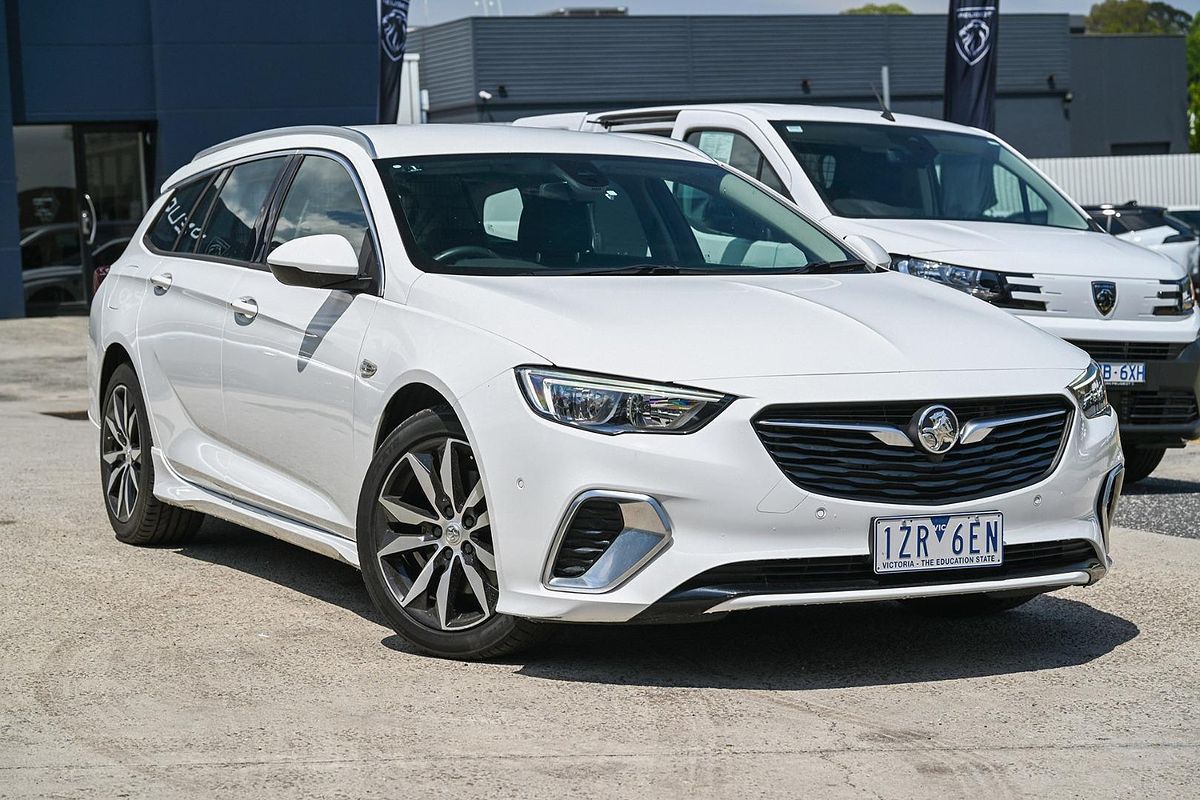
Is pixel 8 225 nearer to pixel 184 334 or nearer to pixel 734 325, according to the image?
pixel 184 334

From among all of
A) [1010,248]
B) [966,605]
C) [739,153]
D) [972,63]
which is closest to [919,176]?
[739,153]

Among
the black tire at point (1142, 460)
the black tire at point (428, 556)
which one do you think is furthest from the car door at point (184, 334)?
the black tire at point (1142, 460)

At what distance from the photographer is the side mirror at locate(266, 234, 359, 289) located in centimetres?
566

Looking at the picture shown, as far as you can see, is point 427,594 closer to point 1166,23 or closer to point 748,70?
point 748,70

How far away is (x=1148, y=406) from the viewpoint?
29.1ft

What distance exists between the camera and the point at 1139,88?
56.3 m

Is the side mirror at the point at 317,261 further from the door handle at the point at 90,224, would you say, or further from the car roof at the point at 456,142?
the door handle at the point at 90,224

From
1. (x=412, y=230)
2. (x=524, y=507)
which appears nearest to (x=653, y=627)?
(x=524, y=507)

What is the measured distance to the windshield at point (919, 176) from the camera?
9.61 meters

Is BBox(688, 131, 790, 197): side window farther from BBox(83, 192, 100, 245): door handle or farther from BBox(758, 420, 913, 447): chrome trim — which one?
BBox(83, 192, 100, 245): door handle

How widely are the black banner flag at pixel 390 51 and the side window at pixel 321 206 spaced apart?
38.8 ft

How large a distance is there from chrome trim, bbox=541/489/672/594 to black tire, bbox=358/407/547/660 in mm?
304

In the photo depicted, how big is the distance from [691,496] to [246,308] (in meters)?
2.26

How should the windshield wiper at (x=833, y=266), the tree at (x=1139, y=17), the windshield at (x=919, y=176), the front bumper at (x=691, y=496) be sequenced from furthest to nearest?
the tree at (x=1139, y=17) < the windshield at (x=919, y=176) < the windshield wiper at (x=833, y=266) < the front bumper at (x=691, y=496)
